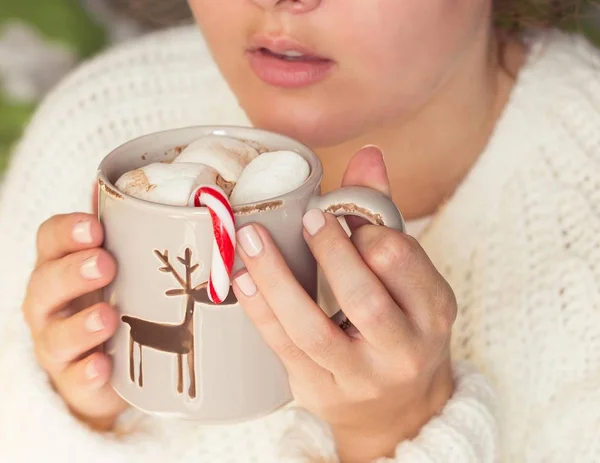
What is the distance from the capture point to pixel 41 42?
4.42 ft

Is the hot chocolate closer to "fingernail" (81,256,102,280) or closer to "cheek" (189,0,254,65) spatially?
"fingernail" (81,256,102,280)

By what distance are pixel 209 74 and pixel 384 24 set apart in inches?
18.4

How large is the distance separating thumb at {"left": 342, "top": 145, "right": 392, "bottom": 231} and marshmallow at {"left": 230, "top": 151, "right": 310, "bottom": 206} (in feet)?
0.21

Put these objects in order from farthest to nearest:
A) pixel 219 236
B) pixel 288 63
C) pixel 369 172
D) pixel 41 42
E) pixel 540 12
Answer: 1. pixel 41 42
2. pixel 540 12
3. pixel 288 63
4. pixel 369 172
5. pixel 219 236

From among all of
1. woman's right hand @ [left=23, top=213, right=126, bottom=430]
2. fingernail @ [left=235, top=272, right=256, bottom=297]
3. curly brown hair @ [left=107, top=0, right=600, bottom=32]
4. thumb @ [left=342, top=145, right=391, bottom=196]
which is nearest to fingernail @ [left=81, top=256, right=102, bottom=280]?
woman's right hand @ [left=23, top=213, right=126, bottom=430]

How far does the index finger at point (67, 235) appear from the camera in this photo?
56cm

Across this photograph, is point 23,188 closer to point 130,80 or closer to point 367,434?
point 130,80

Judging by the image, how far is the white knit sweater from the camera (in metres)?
0.76

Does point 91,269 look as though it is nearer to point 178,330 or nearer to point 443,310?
point 178,330

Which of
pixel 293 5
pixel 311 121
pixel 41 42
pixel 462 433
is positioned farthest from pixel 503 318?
pixel 41 42

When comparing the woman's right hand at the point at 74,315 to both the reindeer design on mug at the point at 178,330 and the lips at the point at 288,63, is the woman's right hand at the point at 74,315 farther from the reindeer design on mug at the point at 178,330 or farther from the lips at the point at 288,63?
the lips at the point at 288,63

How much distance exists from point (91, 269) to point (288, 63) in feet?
0.90

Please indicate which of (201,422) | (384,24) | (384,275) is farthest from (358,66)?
(201,422)

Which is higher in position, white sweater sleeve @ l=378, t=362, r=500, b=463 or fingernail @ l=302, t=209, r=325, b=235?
fingernail @ l=302, t=209, r=325, b=235
